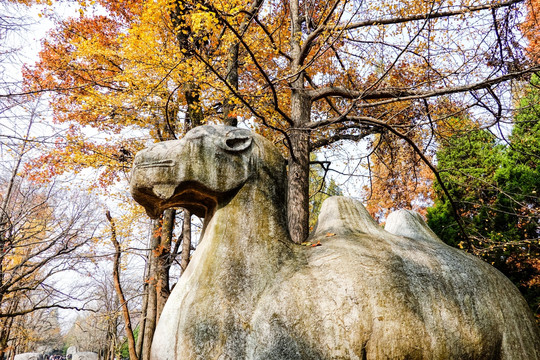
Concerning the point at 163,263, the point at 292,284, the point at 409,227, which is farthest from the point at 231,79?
the point at 292,284

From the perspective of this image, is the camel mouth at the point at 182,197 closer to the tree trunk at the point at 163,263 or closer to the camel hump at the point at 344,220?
the camel hump at the point at 344,220

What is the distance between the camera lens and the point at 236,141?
9.29 ft

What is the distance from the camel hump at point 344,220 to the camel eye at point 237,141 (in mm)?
969

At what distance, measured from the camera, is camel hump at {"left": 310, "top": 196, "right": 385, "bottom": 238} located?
9.71 ft

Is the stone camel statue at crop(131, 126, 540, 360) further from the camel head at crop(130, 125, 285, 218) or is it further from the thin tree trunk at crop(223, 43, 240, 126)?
the thin tree trunk at crop(223, 43, 240, 126)

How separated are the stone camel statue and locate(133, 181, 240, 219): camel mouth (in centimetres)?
1

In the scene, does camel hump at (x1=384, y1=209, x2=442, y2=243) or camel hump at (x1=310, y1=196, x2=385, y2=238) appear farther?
camel hump at (x1=384, y1=209, x2=442, y2=243)

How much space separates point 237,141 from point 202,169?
379 millimetres

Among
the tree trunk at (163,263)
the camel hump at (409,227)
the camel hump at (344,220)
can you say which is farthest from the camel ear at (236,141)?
the tree trunk at (163,263)

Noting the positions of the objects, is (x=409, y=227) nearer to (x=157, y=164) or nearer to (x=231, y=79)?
(x=157, y=164)

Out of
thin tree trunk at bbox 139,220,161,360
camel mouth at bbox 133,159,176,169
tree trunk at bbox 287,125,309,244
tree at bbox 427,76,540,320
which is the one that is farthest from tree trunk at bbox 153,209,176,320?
tree at bbox 427,76,540,320

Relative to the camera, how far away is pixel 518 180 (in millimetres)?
10172

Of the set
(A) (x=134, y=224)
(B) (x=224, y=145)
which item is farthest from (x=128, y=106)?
(B) (x=224, y=145)

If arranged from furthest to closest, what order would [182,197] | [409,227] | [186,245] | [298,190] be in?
1. [186,245]
2. [298,190]
3. [409,227]
4. [182,197]
